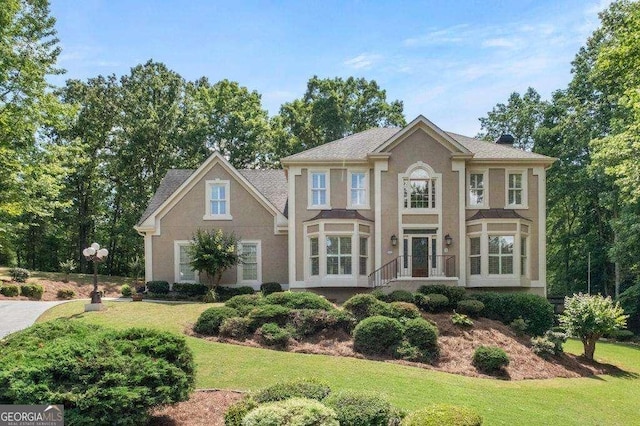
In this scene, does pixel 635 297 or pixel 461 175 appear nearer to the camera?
pixel 461 175

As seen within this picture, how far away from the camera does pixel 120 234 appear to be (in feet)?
125

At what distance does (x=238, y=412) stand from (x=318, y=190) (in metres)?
15.9

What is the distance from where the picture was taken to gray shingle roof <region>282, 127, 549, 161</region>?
907 inches

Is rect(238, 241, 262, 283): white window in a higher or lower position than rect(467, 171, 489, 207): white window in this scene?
lower

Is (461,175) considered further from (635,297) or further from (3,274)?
(3,274)

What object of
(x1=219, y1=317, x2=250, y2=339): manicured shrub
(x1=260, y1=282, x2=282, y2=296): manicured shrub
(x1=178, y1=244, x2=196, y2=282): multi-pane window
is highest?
(x1=178, y1=244, x2=196, y2=282): multi-pane window

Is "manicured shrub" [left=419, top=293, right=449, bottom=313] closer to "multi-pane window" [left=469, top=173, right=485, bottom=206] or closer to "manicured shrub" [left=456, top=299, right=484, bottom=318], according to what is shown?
"manicured shrub" [left=456, top=299, right=484, bottom=318]

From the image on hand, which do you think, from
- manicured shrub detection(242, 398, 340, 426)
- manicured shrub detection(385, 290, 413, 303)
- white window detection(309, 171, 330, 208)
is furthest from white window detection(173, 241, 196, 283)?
manicured shrub detection(242, 398, 340, 426)

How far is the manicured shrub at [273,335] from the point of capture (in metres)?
14.8

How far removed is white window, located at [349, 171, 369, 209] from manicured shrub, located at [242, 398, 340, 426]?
1601 centimetres

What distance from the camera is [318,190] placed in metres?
23.2

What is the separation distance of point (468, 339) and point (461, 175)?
29.0 feet

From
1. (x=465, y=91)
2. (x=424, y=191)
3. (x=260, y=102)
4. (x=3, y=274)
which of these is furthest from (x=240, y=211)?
(x=260, y=102)

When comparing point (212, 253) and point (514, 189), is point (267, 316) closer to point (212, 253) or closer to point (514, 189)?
point (212, 253)
